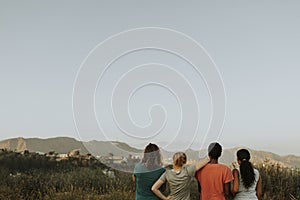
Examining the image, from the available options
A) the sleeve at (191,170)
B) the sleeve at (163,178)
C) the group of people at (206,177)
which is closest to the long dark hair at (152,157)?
the group of people at (206,177)

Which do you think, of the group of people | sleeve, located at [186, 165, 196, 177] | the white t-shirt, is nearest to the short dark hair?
the group of people

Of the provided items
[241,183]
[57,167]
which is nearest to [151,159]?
[241,183]

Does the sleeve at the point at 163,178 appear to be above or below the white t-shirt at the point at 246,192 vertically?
above

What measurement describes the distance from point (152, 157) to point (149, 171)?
22 cm

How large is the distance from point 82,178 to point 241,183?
782 centimetres

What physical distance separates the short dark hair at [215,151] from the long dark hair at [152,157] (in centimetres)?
73

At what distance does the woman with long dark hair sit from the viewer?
5.55m

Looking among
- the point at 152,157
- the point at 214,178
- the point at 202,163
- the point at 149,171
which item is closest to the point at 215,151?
the point at 202,163

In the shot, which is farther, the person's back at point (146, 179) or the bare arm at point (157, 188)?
the person's back at point (146, 179)

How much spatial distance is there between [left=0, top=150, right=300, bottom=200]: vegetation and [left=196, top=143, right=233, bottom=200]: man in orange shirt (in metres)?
4.76

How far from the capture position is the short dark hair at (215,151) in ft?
17.4

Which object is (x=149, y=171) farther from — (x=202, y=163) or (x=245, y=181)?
(x=245, y=181)

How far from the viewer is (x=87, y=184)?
11828 millimetres

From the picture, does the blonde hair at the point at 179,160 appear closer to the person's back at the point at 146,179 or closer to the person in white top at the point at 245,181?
the person's back at the point at 146,179
